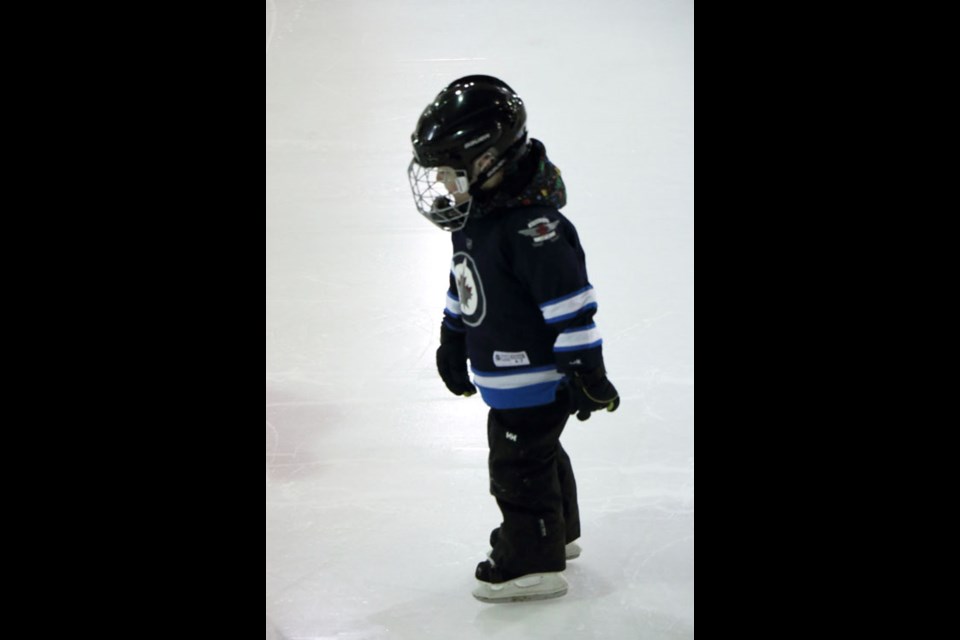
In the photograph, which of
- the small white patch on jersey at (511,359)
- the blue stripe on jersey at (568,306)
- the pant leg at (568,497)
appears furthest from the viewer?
the pant leg at (568,497)

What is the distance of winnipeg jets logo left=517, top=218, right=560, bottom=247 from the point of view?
8.26 ft

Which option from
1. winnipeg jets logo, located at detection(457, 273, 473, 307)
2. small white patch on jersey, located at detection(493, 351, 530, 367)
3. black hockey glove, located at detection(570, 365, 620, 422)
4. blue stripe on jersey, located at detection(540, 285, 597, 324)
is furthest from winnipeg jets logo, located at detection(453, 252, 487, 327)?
black hockey glove, located at detection(570, 365, 620, 422)

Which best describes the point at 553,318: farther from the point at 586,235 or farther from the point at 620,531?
the point at 586,235

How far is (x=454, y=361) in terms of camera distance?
296 cm

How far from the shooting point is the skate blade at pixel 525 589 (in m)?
2.66

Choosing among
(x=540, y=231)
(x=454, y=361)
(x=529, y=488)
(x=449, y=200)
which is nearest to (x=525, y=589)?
(x=529, y=488)

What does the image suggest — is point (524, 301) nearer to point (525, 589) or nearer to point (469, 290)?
point (469, 290)

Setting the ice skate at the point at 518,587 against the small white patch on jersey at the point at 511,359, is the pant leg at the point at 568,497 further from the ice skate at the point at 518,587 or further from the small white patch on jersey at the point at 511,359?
the small white patch on jersey at the point at 511,359

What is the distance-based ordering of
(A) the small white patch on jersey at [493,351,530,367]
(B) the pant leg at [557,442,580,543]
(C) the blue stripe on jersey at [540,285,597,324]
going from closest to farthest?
(C) the blue stripe on jersey at [540,285,597,324] < (A) the small white patch on jersey at [493,351,530,367] < (B) the pant leg at [557,442,580,543]

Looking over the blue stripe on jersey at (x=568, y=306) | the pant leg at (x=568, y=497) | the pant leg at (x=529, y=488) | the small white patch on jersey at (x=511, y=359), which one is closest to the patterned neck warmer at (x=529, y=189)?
the blue stripe on jersey at (x=568, y=306)

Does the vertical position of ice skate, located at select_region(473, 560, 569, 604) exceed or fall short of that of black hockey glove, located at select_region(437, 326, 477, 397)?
it falls short

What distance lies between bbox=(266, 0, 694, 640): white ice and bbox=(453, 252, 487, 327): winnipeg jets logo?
2.38ft

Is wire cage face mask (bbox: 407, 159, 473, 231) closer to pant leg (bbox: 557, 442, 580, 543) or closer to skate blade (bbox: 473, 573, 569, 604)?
pant leg (bbox: 557, 442, 580, 543)

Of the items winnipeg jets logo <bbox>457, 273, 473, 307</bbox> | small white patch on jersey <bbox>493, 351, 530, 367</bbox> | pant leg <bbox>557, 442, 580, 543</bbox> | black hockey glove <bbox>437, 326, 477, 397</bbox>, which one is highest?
winnipeg jets logo <bbox>457, 273, 473, 307</bbox>
